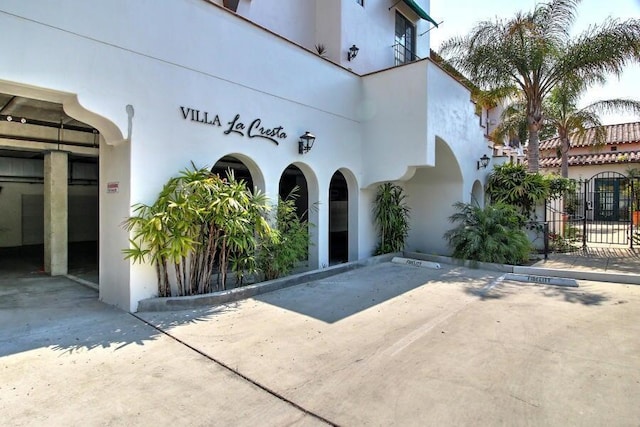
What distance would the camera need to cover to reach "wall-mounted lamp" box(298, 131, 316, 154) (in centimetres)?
837

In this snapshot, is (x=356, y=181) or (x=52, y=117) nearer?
(x=52, y=117)

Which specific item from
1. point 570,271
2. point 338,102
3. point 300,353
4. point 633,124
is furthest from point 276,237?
point 633,124

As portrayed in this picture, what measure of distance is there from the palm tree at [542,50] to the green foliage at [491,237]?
510 centimetres

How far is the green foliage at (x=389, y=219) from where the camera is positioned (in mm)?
10500

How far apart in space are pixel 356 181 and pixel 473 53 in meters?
6.58

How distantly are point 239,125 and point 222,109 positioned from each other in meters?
0.44

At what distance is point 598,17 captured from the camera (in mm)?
11586

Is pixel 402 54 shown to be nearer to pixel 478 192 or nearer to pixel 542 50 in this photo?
pixel 542 50

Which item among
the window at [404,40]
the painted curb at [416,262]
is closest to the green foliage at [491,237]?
the painted curb at [416,262]

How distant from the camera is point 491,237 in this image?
31.4 ft

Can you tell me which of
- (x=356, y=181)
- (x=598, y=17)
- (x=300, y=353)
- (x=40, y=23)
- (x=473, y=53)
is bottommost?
(x=300, y=353)

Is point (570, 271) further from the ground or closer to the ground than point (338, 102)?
closer to the ground

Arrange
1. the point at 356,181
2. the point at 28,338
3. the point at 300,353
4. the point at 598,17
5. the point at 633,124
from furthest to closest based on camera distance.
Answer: the point at 633,124, the point at 598,17, the point at 356,181, the point at 28,338, the point at 300,353

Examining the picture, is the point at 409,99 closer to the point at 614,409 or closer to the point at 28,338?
the point at 614,409
